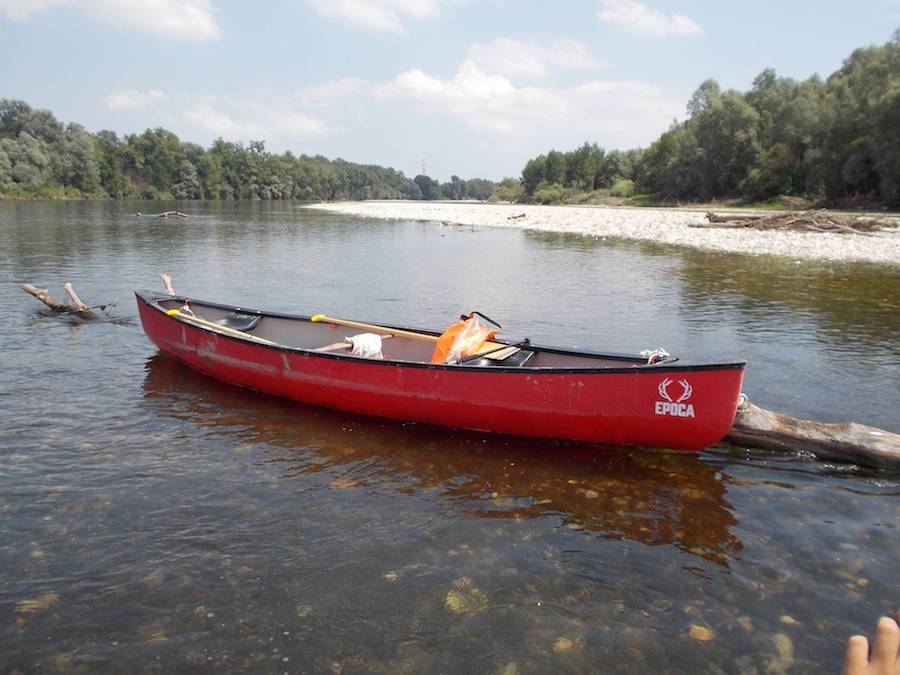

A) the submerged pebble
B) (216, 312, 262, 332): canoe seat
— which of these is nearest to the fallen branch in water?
(216, 312, 262, 332): canoe seat

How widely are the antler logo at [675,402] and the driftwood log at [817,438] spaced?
1.16 meters

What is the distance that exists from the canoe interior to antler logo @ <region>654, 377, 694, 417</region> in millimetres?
1156

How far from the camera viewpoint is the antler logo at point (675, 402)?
22.9 ft

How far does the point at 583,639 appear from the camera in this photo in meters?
4.82

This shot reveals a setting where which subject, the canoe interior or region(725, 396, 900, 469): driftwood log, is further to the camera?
the canoe interior

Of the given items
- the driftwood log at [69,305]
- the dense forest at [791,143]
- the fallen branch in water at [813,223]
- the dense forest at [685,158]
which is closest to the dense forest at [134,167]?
the dense forest at [685,158]

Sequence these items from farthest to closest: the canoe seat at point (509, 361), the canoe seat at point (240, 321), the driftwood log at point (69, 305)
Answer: the driftwood log at point (69, 305)
the canoe seat at point (240, 321)
the canoe seat at point (509, 361)

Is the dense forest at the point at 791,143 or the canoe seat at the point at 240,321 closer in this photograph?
the canoe seat at the point at 240,321

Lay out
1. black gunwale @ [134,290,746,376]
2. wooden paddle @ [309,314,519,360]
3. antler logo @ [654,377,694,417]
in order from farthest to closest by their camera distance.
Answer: wooden paddle @ [309,314,519,360] < antler logo @ [654,377,694,417] < black gunwale @ [134,290,746,376]

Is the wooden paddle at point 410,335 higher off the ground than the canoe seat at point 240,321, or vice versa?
the wooden paddle at point 410,335

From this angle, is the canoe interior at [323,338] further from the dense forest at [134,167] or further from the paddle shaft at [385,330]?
the dense forest at [134,167]

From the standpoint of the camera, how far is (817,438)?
7.48 metres

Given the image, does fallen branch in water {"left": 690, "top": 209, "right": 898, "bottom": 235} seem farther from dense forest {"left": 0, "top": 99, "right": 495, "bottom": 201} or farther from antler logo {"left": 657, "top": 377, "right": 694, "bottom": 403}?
dense forest {"left": 0, "top": 99, "right": 495, "bottom": 201}

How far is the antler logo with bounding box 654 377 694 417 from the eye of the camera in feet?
22.9
